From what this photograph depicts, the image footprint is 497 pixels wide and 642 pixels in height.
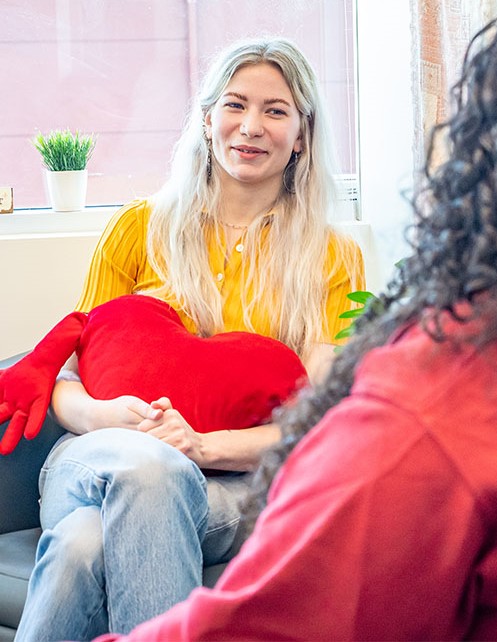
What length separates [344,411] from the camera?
610mm

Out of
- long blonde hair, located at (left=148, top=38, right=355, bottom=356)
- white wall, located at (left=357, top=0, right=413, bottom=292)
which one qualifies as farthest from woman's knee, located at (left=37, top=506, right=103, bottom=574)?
white wall, located at (left=357, top=0, right=413, bottom=292)

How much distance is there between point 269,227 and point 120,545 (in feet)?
2.95

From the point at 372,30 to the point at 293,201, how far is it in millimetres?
816

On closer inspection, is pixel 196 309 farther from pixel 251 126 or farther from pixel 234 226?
pixel 251 126

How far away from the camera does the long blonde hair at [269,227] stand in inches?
84.2

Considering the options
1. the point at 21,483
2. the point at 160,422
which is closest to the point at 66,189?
the point at 21,483

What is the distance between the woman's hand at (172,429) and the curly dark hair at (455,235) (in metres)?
1.13

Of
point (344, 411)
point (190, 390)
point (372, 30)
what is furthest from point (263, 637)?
point (372, 30)

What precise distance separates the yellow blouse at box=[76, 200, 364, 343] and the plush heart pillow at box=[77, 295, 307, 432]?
0.71ft

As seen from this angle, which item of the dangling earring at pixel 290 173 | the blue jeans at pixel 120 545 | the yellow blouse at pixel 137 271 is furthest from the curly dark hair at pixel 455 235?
the dangling earring at pixel 290 173

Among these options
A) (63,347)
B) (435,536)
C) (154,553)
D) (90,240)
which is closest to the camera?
(435,536)

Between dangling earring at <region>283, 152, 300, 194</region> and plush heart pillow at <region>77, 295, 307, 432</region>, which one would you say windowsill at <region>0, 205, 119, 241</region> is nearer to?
dangling earring at <region>283, 152, 300, 194</region>

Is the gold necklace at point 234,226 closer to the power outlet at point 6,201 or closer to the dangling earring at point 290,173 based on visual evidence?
the dangling earring at point 290,173

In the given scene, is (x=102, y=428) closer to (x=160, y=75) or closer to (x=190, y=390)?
(x=190, y=390)
